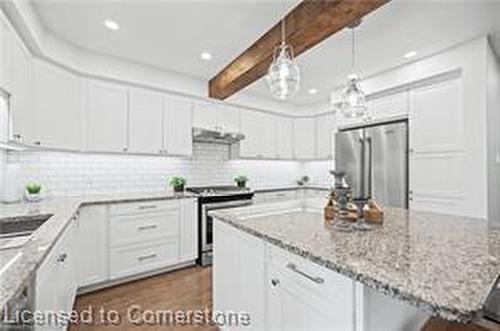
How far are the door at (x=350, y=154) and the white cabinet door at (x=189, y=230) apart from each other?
6.89 ft

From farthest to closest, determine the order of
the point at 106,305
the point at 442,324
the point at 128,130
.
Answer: the point at 128,130 < the point at 106,305 < the point at 442,324

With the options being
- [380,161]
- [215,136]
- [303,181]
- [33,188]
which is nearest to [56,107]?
[33,188]

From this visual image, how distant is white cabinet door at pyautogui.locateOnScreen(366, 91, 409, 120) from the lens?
10.1 feet

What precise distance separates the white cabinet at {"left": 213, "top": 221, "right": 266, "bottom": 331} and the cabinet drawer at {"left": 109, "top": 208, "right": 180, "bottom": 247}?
1285 mm

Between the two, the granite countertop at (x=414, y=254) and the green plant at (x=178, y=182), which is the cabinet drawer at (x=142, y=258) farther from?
the granite countertop at (x=414, y=254)

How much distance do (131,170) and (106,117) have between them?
739mm

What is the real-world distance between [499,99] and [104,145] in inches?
174

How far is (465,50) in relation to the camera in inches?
99.0

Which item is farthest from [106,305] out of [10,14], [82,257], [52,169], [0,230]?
[10,14]

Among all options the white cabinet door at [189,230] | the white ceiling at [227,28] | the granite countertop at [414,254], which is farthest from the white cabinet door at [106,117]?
the granite countertop at [414,254]

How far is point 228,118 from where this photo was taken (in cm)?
396

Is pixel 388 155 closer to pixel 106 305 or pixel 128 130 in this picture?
pixel 128 130

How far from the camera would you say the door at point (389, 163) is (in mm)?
3043

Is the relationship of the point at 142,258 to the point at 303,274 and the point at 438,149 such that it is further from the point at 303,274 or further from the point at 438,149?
the point at 438,149
